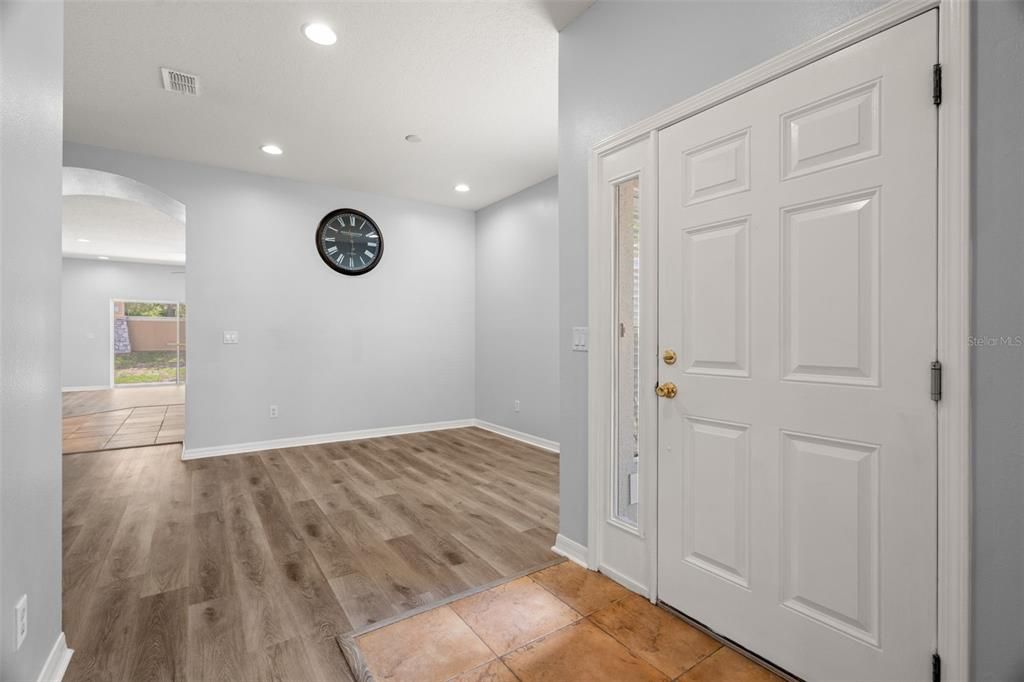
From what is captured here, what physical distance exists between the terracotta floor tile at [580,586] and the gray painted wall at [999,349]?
1.15 meters

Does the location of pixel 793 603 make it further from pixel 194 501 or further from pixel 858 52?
pixel 194 501

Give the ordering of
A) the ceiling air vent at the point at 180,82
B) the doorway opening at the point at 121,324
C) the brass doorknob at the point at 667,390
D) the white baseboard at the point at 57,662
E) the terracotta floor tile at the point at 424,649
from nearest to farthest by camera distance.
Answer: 1. the white baseboard at the point at 57,662
2. the terracotta floor tile at the point at 424,649
3. the brass doorknob at the point at 667,390
4. the ceiling air vent at the point at 180,82
5. the doorway opening at the point at 121,324

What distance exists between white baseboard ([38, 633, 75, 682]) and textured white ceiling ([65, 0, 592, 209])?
2.70 meters

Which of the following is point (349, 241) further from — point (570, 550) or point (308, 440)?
point (570, 550)

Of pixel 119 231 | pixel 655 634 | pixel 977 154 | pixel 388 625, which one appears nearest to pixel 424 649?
pixel 388 625

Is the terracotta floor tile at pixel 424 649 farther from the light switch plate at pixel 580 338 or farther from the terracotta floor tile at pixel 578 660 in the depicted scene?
the light switch plate at pixel 580 338

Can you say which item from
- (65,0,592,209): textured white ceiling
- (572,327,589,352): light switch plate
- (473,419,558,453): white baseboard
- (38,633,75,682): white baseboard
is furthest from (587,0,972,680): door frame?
(473,419,558,453): white baseboard

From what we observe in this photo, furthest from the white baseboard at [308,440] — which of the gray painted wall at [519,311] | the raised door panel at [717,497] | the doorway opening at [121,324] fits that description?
the raised door panel at [717,497]

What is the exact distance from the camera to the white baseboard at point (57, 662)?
57.8 inches

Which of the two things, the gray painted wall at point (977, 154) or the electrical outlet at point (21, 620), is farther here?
the electrical outlet at point (21, 620)

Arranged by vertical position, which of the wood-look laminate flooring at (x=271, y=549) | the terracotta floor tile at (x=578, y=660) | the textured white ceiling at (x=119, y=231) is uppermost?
the textured white ceiling at (x=119, y=231)

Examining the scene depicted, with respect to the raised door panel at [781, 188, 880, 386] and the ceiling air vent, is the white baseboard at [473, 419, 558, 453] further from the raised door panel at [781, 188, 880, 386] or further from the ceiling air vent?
the ceiling air vent

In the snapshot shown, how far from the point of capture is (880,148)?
1321mm

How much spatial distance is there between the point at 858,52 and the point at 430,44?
2.05 meters
